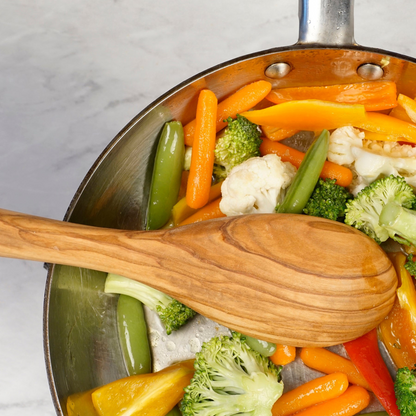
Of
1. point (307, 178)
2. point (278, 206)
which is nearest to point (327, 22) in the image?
point (307, 178)

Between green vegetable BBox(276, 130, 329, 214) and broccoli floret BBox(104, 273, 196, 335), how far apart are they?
527 mm

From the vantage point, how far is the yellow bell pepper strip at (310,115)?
1472mm

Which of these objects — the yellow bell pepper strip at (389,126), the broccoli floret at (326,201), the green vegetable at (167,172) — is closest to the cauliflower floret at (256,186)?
the broccoli floret at (326,201)

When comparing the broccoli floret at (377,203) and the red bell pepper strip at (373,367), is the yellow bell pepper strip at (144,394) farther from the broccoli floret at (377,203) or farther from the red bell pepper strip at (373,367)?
the broccoli floret at (377,203)

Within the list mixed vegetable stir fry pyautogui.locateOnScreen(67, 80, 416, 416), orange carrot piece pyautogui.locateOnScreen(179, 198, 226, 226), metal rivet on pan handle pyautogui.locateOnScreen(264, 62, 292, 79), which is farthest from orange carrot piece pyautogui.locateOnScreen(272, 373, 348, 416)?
metal rivet on pan handle pyautogui.locateOnScreen(264, 62, 292, 79)

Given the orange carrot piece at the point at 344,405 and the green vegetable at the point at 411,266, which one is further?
the orange carrot piece at the point at 344,405

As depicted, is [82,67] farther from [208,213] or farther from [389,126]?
[389,126]

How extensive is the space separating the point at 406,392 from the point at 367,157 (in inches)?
28.3

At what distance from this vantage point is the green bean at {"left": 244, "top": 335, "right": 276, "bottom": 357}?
4.74 ft

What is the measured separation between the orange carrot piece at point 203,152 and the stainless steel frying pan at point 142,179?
61 millimetres

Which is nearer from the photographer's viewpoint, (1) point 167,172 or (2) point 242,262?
(2) point 242,262

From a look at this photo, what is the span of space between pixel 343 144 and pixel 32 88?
126cm

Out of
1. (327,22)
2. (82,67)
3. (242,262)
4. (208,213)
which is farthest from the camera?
(82,67)

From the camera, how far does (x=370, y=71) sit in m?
1.47
